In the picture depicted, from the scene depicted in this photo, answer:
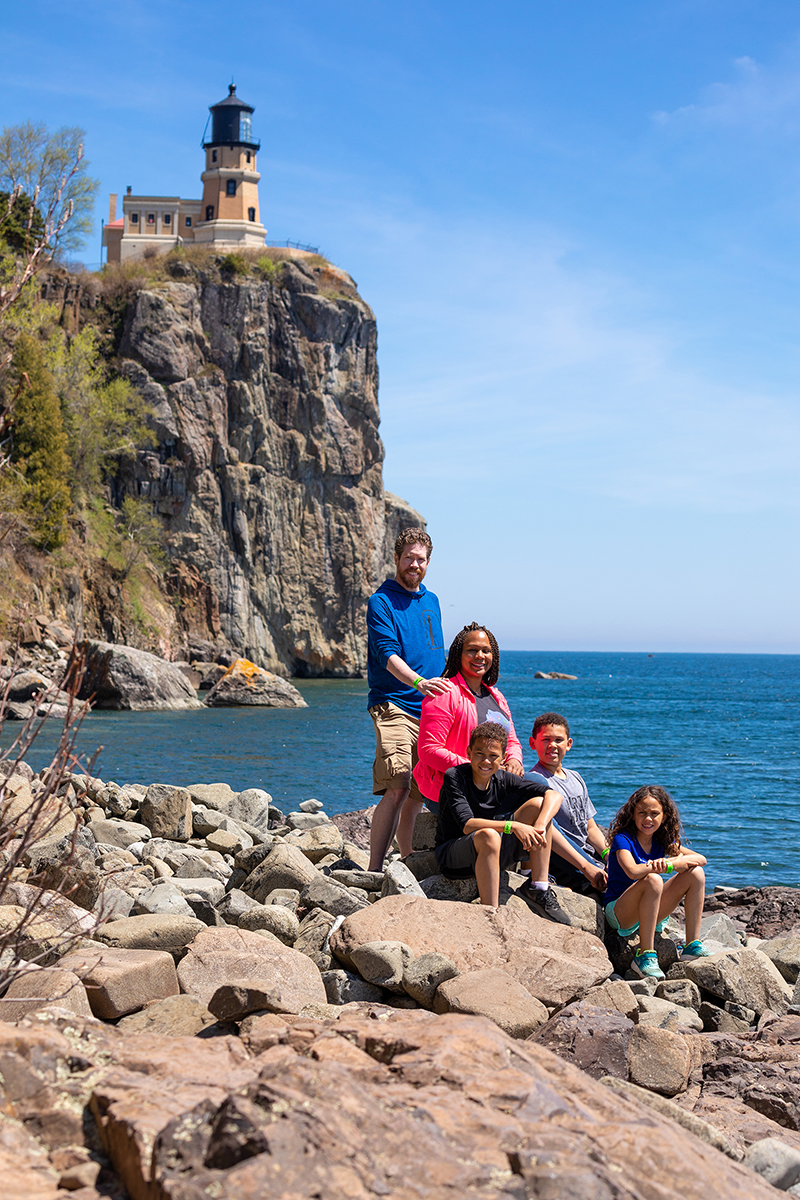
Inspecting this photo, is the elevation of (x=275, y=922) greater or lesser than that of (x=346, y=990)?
greater

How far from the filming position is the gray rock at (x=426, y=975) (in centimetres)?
502

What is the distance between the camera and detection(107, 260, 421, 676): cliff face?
5225 centimetres

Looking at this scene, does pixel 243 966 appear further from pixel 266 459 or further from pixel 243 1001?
pixel 266 459

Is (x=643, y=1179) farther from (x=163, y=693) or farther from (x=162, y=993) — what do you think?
(x=163, y=693)

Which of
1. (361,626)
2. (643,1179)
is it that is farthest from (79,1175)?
(361,626)

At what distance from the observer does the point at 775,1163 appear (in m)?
3.62

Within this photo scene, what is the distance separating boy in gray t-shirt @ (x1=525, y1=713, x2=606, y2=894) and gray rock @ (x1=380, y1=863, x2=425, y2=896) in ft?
3.55

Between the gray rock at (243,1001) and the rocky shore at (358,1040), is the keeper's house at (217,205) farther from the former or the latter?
the gray rock at (243,1001)

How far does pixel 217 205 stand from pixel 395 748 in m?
64.4

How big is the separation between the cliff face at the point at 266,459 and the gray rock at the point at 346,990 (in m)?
45.3

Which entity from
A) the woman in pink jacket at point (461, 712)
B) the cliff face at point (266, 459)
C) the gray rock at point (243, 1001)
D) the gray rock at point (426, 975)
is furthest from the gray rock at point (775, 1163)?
the cliff face at point (266, 459)

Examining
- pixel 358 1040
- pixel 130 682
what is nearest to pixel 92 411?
pixel 130 682

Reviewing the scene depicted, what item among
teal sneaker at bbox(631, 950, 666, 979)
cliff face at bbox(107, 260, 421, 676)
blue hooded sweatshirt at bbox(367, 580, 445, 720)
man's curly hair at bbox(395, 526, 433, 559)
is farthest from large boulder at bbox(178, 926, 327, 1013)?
cliff face at bbox(107, 260, 421, 676)

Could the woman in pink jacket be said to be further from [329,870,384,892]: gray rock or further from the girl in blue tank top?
the girl in blue tank top
